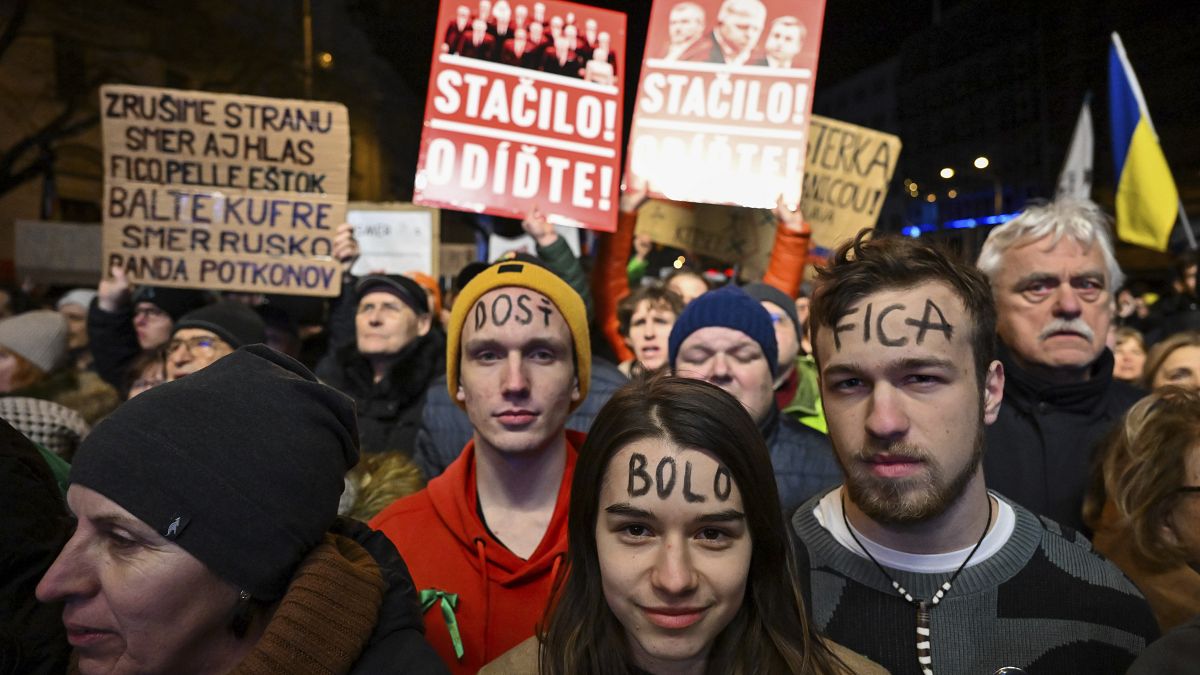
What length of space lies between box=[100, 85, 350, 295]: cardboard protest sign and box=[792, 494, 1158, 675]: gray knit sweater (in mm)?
3745

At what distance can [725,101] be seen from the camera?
16.7 feet

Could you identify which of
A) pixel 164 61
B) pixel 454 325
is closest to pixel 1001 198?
pixel 164 61

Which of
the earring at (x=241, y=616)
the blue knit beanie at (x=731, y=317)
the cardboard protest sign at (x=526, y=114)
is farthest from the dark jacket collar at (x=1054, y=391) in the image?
the earring at (x=241, y=616)

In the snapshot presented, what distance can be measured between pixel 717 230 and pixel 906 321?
3961mm

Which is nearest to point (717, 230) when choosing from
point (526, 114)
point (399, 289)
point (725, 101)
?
point (725, 101)

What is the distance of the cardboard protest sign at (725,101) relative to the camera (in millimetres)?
5039

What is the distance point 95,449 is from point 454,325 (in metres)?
1.44

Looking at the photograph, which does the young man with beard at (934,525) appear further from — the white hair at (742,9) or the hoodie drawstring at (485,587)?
the white hair at (742,9)

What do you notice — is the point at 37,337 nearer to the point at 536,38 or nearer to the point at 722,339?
the point at 536,38

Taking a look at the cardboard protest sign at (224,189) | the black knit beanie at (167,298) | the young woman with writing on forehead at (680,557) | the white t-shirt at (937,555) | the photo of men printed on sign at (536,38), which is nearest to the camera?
the young woman with writing on forehead at (680,557)

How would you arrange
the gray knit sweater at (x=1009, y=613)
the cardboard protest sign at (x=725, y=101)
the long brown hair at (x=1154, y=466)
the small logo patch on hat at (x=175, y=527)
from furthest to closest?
the cardboard protest sign at (x=725, y=101) → the long brown hair at (x=1154, y=466) → the gray knit sweater at (x=1009, y=613) → the small logo patch on hat at (x=175, y=527)

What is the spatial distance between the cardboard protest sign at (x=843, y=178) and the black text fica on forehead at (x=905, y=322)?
12.5ft

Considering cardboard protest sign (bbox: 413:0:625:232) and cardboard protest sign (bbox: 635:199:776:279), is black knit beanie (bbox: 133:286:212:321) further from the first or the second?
cardboard protest sign (bbox: 635:199:776:279)

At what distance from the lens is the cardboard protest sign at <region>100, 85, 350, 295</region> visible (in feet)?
17.0
